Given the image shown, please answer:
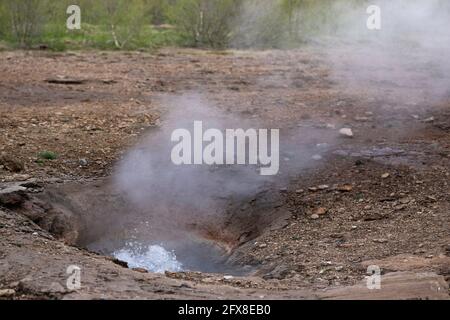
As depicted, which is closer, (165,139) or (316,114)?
(165,139)

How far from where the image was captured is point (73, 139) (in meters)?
6.72

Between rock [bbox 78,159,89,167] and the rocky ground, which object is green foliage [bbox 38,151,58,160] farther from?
rock [bbox 78,159,89,167]

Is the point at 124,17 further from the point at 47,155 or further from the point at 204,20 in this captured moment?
the point at 47,155

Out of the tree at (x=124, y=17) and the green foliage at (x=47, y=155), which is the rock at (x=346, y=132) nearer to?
the green foliage at (x=47, y=155)

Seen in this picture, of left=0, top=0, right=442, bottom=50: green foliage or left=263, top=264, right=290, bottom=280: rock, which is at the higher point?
left=0, top=0, right=442, bottom=50: green foliage

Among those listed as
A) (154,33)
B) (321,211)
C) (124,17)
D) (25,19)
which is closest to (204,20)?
(154,33)

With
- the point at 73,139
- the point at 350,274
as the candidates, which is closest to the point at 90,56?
the point at 73,139

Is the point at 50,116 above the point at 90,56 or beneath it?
→ beneath

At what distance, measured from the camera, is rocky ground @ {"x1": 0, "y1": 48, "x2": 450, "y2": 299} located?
384 cm

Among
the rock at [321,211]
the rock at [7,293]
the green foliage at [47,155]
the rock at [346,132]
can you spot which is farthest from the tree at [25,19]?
the rock at [7,293]

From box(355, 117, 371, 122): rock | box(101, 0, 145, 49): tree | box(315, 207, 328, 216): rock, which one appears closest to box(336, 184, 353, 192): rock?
box(315, 207, 328, 216): rock
